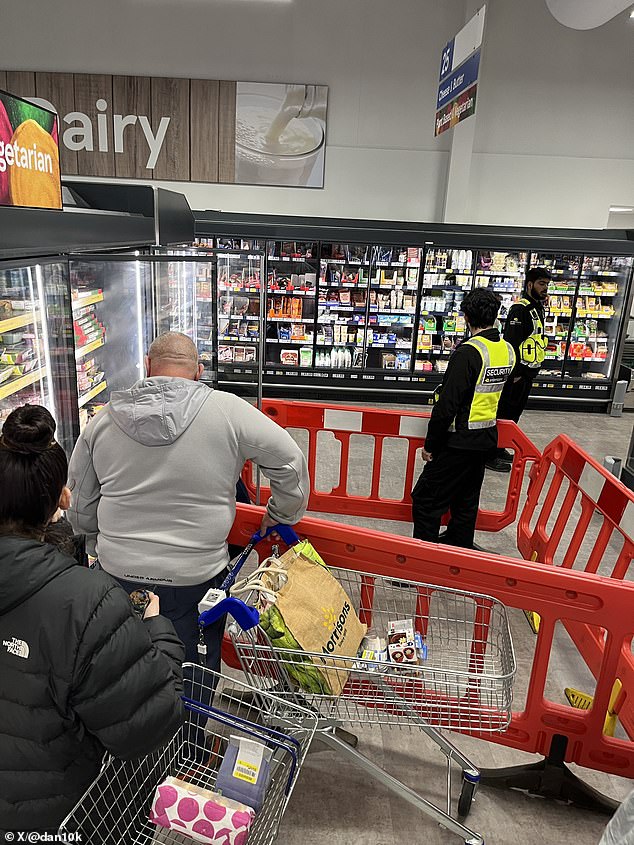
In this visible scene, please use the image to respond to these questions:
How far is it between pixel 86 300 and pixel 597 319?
24.5ft

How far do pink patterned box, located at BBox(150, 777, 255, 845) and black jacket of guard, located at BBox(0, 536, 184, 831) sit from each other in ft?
0.53

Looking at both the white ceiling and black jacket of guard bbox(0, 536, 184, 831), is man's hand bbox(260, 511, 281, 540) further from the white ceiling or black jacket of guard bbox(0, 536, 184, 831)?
the white ceiling

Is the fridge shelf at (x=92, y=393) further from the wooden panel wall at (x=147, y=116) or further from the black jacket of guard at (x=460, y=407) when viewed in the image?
the wooden panel wall at (x=147, y=116)

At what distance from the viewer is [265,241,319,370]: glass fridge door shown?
8.44 m

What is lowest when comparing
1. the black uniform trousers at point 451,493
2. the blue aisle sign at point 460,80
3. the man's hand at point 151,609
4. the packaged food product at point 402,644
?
the black uniform trousers at point 451,493

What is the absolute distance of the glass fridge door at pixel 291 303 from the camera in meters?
8.44

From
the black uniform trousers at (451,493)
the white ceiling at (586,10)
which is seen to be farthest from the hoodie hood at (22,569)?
the white ceiling at (586,10)

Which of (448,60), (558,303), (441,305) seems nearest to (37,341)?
(448,60)

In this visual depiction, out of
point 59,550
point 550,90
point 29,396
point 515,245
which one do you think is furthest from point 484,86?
point 59,550

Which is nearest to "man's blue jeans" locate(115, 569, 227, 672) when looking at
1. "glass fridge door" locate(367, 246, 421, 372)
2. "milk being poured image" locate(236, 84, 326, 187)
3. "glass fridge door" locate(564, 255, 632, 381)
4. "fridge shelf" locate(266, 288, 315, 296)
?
"fridge shelf" locate(266, 288, 315, 296)

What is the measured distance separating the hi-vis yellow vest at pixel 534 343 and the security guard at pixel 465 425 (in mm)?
2272

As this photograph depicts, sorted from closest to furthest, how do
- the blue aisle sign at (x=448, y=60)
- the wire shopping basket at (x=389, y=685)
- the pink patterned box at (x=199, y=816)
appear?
the pink patterned box at (x=199, y=816)
the wire shopping basket at (x=389, y=685)
the blue aisle sign at (x=448, y=60)

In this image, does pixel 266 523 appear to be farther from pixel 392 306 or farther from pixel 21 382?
pixel 392 306

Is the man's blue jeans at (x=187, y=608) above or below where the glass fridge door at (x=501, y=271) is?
below
